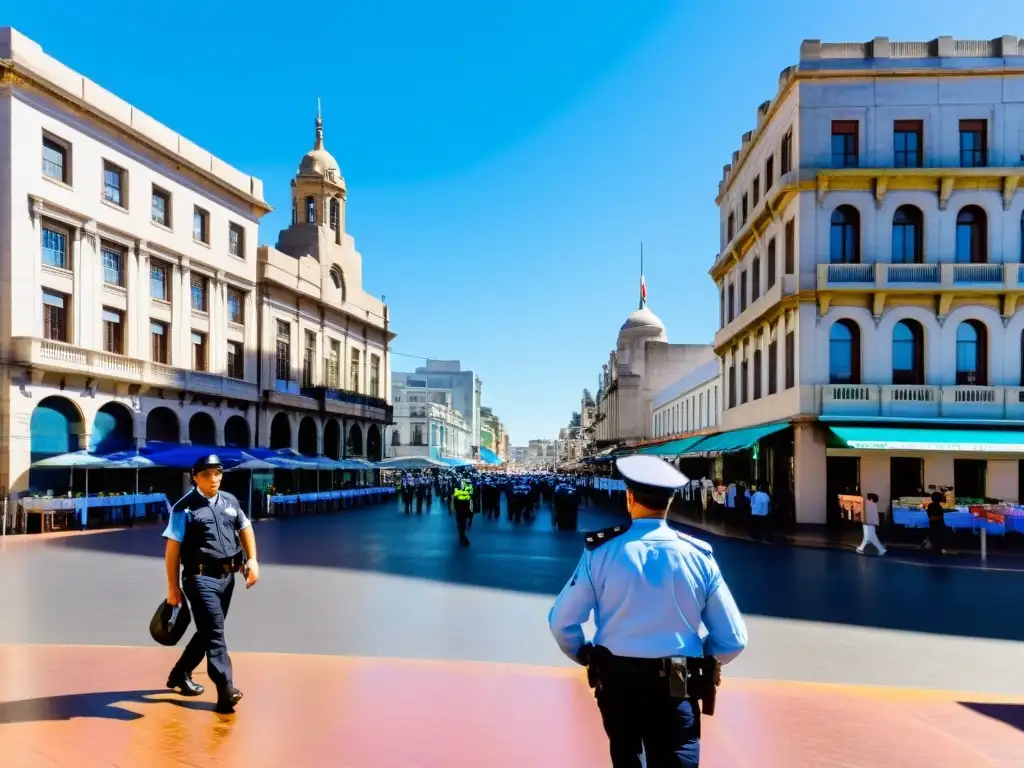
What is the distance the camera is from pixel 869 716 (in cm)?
601

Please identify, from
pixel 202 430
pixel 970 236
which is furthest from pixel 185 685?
pixel 202 430

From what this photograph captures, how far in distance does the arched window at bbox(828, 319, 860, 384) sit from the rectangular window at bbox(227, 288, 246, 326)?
2896 cm

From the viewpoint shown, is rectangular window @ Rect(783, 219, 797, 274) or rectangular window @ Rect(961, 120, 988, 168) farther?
rectangular window @ Rect(783, 219, 797, 274)

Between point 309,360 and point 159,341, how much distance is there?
15.4 metres

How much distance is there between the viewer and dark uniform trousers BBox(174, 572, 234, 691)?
565 cm

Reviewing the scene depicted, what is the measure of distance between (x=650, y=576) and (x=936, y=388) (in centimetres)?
2306

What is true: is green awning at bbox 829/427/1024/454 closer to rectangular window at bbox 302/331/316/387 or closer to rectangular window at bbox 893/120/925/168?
rectangular window at bbox 893/120/925/168

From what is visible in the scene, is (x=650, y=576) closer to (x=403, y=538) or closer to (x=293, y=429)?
(x=403, y=538)

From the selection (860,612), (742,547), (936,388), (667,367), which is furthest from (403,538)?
(667,367)

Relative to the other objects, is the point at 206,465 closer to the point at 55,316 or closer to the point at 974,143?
the point at 974,143

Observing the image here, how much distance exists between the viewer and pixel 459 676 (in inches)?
272

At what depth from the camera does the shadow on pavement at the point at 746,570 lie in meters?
10.4

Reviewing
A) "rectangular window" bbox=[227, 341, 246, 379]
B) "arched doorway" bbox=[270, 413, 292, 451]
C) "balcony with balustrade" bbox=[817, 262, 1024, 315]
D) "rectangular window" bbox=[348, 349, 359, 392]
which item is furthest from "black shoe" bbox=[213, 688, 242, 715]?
"rectangular window" bbox=[348, 349, 359, 392]

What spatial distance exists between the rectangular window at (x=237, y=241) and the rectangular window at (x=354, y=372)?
15902mm
